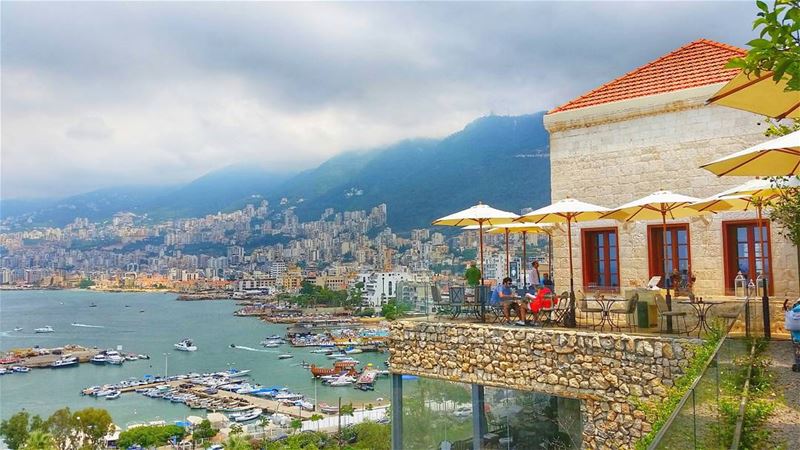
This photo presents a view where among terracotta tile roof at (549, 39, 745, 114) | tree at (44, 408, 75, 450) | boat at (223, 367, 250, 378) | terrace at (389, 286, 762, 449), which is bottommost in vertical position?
boat at (223, 367, 250, 378)

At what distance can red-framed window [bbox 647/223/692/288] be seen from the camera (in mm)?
11633

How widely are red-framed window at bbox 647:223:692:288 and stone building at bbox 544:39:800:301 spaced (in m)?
0.02

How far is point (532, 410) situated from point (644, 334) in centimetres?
262

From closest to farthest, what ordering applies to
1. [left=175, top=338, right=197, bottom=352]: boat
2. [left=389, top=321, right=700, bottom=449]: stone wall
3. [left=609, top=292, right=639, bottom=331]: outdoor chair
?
[left=389, top=321, right=700, bottom=449]: stone wall < [left=609, top=292, right=639, bottom=331]: outdoor chair < [left=175, top=338, right=197, bottom=352]: boat

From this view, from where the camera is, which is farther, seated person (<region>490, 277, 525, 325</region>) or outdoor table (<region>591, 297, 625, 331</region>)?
seated person (<region>490, 277, 525, 325</region>)

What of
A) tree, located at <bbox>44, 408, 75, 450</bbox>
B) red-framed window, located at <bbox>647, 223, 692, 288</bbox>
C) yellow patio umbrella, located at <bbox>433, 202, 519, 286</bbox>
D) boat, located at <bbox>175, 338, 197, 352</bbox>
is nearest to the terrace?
yellow patio umbrella, located at <bbox>433, 202, 519, 286</bbox>

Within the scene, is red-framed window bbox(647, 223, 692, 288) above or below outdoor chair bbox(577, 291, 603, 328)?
above

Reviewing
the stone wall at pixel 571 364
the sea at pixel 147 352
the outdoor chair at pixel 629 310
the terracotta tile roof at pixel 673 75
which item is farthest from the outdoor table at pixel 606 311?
the sea at pixel 147 352

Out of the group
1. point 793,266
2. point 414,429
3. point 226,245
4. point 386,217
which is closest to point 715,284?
point 793,266

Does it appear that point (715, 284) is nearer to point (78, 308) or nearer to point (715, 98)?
point (715, 98)

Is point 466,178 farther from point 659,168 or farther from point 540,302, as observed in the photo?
point 540,302

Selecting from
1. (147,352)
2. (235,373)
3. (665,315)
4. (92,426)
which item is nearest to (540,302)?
(665,315)

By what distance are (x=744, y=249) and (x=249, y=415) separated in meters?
58.1

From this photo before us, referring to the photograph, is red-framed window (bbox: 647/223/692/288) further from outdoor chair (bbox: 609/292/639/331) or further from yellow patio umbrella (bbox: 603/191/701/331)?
outdoor chair (bbox: 609/292/639/331)
